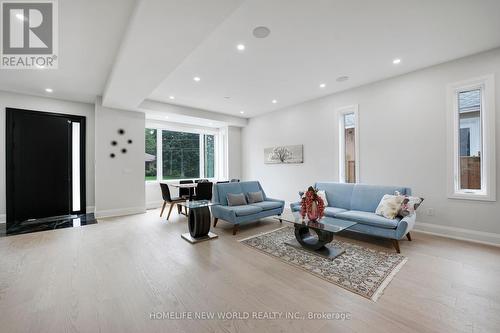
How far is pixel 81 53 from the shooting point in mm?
3379

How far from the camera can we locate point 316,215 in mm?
3117

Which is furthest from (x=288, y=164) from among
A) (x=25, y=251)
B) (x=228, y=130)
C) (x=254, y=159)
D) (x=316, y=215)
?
(x=25, y=251)

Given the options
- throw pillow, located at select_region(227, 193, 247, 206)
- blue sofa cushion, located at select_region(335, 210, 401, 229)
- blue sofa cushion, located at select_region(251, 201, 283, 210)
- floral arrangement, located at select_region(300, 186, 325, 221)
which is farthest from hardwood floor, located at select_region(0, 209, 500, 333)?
blue sofa cushion, located at select_region(251, 201, 283, 210)

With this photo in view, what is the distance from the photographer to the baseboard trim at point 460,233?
332 cm

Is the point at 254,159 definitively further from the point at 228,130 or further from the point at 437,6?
the point at 437,6

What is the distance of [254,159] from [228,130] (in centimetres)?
145

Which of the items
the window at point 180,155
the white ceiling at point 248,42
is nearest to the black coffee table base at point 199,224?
the white ceiling at point 248,42

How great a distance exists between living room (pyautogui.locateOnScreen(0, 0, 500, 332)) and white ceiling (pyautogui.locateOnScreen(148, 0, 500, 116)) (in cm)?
3

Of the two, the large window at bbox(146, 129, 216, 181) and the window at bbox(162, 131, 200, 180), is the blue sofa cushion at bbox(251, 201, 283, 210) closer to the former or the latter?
the large window at bbox(146, 129, 216, 181)

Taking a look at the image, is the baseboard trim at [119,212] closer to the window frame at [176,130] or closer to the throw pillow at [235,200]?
the window frame at [176,130]

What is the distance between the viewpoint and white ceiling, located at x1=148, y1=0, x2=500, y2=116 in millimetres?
2465

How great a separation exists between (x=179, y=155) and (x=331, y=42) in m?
6.01

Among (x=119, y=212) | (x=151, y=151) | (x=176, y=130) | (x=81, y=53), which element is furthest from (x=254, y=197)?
(x=176, y=130)

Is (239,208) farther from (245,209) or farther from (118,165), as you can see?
(118,165)
